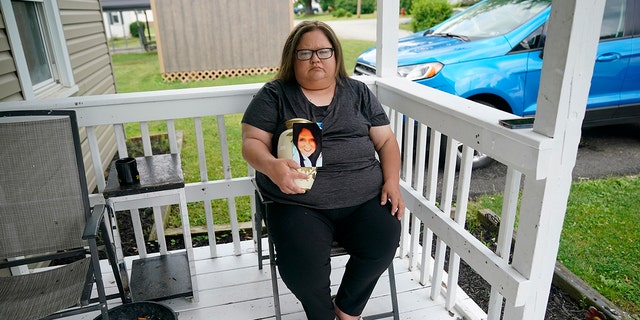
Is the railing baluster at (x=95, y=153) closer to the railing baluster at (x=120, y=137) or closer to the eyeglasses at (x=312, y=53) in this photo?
the railing baluster at (x=120, y=137)

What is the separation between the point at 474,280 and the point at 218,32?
7937 mm

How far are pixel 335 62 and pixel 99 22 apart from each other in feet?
14.8

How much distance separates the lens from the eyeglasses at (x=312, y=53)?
5.82 feet

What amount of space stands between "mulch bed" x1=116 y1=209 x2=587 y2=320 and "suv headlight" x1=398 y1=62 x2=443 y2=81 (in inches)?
48.9

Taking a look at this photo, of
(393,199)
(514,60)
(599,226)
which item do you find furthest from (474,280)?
(514,60)

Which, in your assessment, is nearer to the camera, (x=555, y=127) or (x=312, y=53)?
(x=555, y=127)

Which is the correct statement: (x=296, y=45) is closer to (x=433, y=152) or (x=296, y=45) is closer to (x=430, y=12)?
(x=433, y=152)

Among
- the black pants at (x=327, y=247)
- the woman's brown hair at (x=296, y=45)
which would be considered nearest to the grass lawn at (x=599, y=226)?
the black pants at (x=327, y=247)

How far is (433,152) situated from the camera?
1.88 m

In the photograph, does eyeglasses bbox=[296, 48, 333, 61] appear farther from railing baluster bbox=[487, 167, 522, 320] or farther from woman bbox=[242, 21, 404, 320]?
railing baluster bbox=[487, 167, 522, 320]

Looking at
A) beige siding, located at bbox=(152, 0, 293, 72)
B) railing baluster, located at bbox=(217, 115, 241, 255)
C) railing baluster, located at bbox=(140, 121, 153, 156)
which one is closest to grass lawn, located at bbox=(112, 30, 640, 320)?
railing baluster, located at bbox=(217, 115, 241, 255)

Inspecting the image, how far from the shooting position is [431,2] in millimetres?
8781

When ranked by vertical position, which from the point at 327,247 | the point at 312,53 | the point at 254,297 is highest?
the point at 312,53

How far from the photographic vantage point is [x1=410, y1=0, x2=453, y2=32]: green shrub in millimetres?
8719
